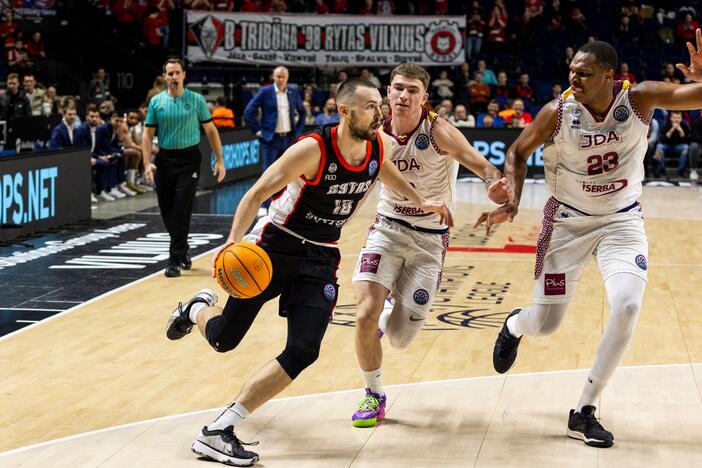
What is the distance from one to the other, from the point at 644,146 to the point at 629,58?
2135cm

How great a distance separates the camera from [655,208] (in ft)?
54.3

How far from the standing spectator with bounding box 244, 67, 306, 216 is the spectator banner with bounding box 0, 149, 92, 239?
2.19m

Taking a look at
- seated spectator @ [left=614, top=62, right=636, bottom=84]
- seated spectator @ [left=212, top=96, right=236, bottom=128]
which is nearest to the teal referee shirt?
seated spectator @ [left=212, top=96, right=236, bottom=128]

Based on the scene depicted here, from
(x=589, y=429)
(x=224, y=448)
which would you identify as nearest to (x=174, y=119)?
(x=224, y=448)

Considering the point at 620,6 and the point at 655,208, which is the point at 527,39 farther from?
the point at 655,208

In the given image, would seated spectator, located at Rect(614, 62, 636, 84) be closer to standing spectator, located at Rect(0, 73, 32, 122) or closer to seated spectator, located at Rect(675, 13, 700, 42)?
seated spectator, located at Rect(675, 13, 700, 42)

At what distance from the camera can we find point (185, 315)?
624 centimetres

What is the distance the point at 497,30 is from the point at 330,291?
22.1 m

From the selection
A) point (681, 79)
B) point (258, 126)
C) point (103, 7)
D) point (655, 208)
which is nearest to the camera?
point (258, 126)

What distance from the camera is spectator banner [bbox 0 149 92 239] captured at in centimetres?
1214

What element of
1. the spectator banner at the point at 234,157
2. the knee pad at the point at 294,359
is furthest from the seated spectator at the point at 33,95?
the knee pad at the point at 294,359

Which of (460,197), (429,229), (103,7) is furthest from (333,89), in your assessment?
(429,229)

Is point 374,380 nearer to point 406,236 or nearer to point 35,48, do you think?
point 406,236

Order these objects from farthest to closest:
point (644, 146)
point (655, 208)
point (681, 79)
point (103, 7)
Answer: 1. point (103, 7)
2. point (681, 79)
3. point (655, 208)
4. point (644, 146)
